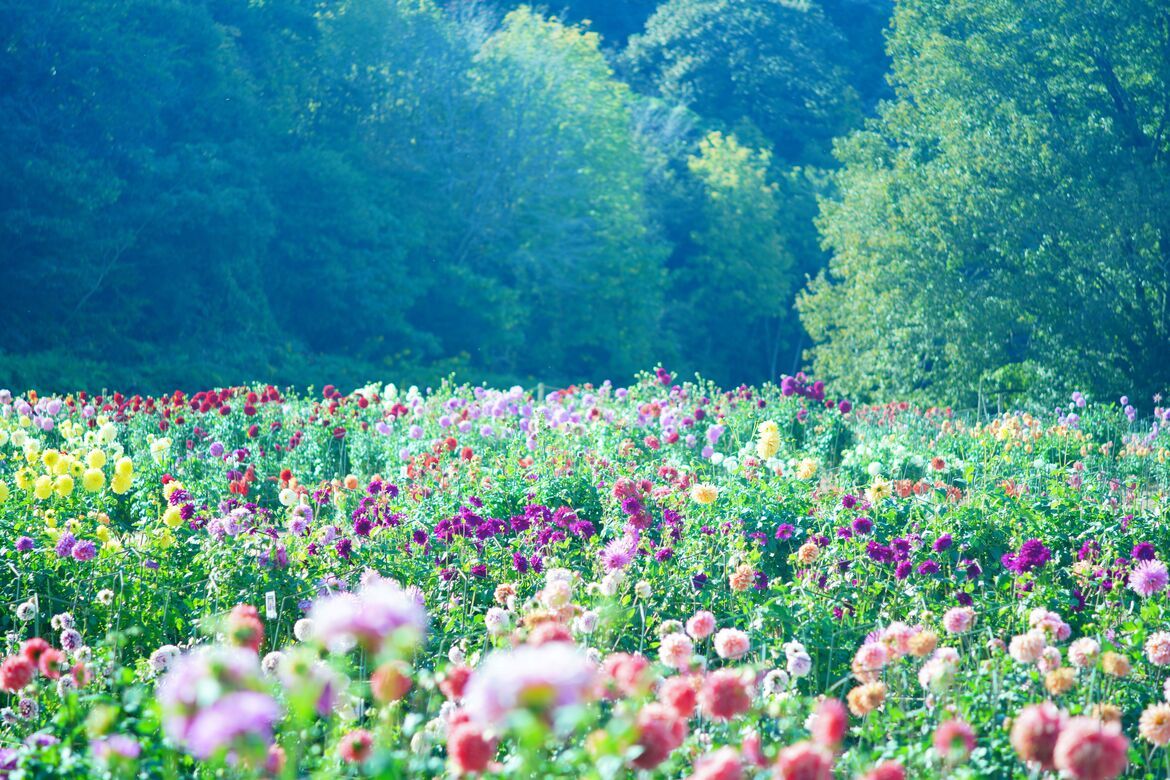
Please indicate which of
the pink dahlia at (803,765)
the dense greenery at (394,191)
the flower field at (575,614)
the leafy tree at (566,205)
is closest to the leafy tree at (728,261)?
the dense greenery at (394,191)

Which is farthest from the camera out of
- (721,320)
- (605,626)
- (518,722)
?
(721,320)

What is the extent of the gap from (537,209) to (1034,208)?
12889mm

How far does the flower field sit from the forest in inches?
340

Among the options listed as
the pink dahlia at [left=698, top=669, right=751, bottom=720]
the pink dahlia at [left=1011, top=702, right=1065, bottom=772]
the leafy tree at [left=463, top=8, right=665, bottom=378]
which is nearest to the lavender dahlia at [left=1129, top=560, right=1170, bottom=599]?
the pink dahlia at [left=1011, top=702, right=1065, bottom=772]

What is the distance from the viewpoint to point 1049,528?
539cm

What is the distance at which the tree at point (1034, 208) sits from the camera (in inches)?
653

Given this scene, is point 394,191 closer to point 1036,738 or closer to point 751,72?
point 751,72

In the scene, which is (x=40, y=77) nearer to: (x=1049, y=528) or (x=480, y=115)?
(x=480, y=115)

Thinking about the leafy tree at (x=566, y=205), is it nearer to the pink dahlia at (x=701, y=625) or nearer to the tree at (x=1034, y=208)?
the tree at (x=1034, y=208)

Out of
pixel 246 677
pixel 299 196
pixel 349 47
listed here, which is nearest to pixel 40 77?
pixel 299 196

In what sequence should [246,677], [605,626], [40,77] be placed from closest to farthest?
[246,677]
[605,626]
[40,77]

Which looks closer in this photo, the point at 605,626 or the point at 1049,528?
the point at 605,626

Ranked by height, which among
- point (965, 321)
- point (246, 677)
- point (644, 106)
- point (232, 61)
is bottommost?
point (246, 677)

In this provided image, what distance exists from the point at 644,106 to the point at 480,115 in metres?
8.02
